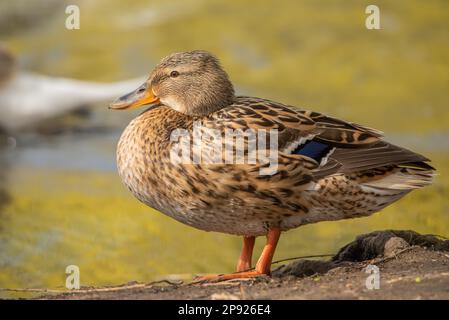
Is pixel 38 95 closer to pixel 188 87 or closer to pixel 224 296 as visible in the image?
pixel 188 87

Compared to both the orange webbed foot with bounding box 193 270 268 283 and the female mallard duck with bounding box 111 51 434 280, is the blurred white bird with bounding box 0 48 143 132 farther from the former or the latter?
the orange webbed foot with bounding box 193 270 268 283

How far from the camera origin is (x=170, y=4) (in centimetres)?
1439

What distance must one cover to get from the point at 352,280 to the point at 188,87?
1512 mm

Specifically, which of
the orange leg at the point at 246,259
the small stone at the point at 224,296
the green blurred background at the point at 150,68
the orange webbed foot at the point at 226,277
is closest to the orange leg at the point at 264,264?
the orange webbed foot at the point at 226,277

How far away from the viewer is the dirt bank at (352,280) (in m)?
4.33

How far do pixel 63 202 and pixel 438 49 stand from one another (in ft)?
19.3

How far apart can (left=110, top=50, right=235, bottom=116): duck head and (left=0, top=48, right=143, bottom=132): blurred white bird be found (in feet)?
19.4

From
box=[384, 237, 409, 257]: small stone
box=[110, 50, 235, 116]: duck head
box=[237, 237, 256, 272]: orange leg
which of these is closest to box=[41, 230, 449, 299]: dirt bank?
box=[384, 237, 409, 257]: small stone

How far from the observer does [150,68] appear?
1248 centimetres

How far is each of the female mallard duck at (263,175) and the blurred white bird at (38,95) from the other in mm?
6283

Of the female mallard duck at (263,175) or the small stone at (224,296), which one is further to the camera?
the female mallard duck at (263,175)

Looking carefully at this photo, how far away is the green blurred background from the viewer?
24.6 feet

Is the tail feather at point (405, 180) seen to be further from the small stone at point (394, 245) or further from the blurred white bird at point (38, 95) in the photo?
the blurred white bird at point (38, 95)

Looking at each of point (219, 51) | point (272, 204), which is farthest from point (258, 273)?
point (219, 51)
